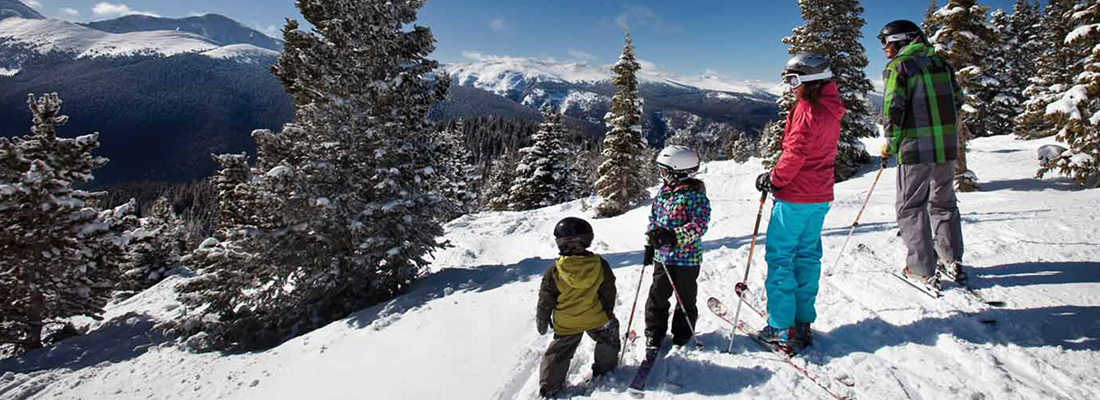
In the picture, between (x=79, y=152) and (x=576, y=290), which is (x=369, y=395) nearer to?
(x=576, y=290)

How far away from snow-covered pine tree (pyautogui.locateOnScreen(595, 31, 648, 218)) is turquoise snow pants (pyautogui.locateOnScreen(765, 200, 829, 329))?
59.6ft

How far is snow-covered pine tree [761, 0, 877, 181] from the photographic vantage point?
19688 mm

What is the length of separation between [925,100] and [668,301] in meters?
3.15

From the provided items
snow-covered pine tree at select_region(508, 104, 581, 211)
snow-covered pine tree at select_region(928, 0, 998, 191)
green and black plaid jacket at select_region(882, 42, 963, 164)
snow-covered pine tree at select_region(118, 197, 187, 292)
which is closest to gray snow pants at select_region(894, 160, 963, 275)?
green and black plaid jacket at select_region(882, 42, 963, 164)

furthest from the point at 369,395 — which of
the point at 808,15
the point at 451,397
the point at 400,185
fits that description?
the point at 808,15

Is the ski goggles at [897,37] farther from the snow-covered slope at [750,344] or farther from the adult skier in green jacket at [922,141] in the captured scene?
the snow-covered slope at [750,344]

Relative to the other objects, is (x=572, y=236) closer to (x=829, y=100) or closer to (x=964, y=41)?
(x=829, y=100)

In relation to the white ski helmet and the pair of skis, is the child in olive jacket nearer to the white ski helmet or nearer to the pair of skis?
the white ski helmet

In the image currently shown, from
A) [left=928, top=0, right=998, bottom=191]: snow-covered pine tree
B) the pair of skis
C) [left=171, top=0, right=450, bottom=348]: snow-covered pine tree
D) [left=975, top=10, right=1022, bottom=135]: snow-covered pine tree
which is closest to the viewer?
the pair of skis

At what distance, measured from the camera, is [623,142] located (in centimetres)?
2194

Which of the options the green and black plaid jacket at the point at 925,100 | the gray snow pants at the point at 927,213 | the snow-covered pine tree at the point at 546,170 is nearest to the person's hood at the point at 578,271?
the gray snow pants at the point at 927,213

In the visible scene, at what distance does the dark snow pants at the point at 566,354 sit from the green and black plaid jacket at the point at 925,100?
348 cm

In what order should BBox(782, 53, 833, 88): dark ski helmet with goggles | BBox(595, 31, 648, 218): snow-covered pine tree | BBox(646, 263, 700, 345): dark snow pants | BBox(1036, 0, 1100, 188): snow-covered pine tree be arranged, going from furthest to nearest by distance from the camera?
BBox(595, 31, 648, 218): snow-covered pine tree
BBox(1036, 0, 1100, 188): snow-covered pine tree
BBox(646, 263, 700, 345): dark snow pants
BBox(782, 53, 833, 88): dark ski helmet with goggles

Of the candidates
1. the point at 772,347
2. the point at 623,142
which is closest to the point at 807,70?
the point at 772,347
